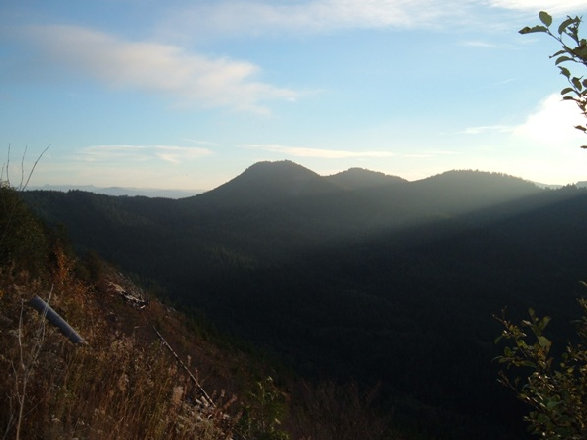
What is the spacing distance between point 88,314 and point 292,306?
99762 mm

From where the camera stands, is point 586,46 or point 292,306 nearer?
point 586,46

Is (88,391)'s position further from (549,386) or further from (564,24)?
(564,24)

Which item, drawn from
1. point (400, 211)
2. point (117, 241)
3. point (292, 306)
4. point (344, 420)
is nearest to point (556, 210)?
point (400, 211)

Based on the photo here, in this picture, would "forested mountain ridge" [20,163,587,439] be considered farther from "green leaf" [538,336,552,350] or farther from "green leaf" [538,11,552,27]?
"green leaf" [538,11,552,27]

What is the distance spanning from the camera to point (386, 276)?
124 metres

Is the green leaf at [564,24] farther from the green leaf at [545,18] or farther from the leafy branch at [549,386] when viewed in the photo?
the leafy branch at [549,386]

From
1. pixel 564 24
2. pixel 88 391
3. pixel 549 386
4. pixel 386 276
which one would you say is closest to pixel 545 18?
pixel 564 24

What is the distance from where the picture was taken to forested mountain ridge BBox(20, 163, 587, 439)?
7319 cm

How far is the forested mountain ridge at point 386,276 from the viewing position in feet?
240

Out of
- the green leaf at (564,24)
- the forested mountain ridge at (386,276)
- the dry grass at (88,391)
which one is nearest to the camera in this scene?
the green leaf at (564,24)

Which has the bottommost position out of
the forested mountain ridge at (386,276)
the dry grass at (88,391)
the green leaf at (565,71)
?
the forested mountain ridge at (386,276)

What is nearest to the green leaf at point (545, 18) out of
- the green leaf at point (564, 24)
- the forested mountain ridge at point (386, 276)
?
the green leaf at point (564, 24)

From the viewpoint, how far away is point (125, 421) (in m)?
3.19

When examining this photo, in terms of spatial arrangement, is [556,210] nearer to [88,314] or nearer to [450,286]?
[450,286]
